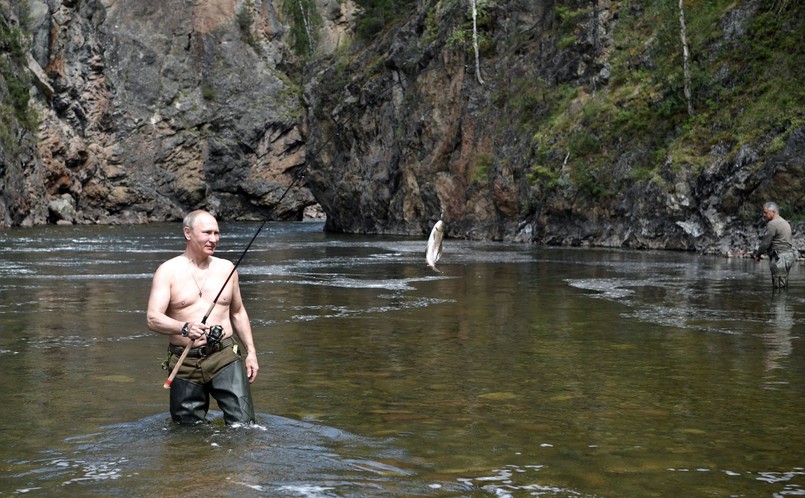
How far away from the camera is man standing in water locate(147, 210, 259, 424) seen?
707 centimetres

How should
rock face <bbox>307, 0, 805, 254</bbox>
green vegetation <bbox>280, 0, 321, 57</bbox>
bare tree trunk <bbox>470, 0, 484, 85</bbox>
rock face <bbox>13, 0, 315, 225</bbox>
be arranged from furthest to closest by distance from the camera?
green vegetation <bbox>280, 0, 321, 57</bbox> → rock face <bbox>13, 0, 315, 225</bbox> → bare tree trunk <bbox>470, 0, 484, 85</bbox> → rock face <bbox>307, 0, 805, 254</bbox>

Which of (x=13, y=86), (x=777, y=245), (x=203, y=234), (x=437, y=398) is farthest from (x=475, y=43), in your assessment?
(x=203, y=234)

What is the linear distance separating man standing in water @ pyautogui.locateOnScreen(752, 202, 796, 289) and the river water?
0.42 meters

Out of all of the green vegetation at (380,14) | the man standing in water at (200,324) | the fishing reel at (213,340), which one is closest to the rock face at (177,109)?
the green vegetation at (380,14)

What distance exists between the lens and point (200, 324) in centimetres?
697

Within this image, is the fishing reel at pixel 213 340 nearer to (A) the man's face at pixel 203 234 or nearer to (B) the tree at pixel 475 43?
(A) the man's face at pixel 203 234

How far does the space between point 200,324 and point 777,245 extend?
13806 mm

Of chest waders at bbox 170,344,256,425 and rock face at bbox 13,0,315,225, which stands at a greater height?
rock face at bbox 13,0,315,225

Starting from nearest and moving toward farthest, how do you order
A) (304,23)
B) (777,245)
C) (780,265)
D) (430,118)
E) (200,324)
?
(200,324) < (777,245) < (780,265) < (430,118) < (304,23)

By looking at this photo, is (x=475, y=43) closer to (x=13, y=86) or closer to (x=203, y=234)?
(x=13, y=86)

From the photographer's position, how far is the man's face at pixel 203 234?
7.08 m

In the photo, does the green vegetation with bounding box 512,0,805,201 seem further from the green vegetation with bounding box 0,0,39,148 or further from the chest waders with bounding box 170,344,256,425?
the green vegetation with bounding box 0,0,39,148

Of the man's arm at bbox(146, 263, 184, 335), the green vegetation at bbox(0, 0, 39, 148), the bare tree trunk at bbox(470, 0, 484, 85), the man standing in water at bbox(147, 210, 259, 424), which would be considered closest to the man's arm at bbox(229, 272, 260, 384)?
the man standing in water at bbox(147, 210, 259, 424)

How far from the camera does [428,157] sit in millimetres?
52469
